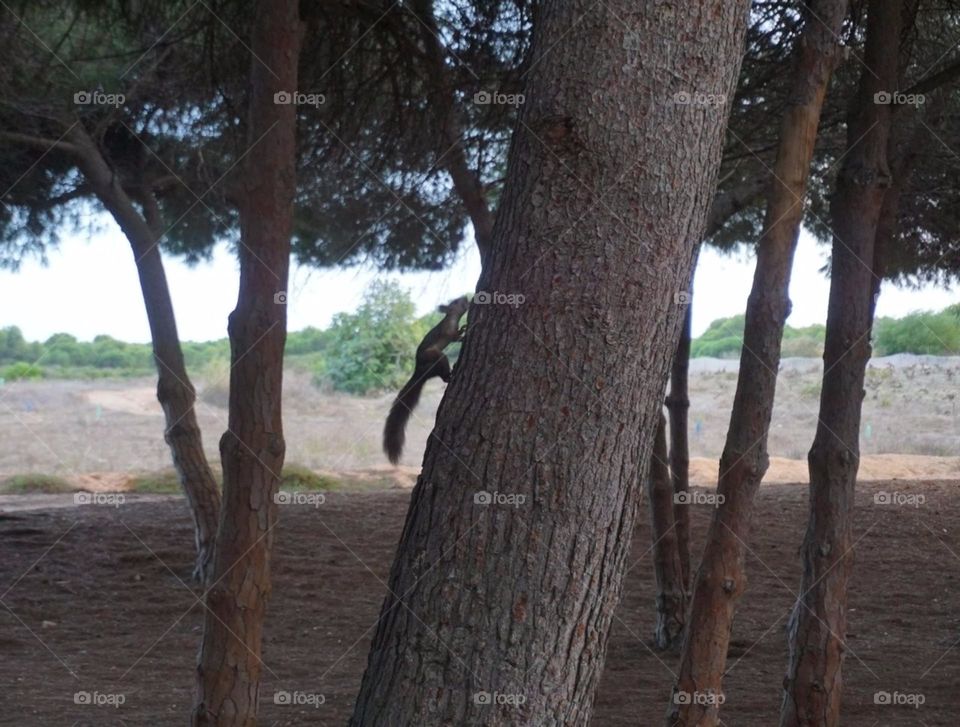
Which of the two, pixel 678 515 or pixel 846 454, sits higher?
pixel 846 454

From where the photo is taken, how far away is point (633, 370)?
6.77 feet

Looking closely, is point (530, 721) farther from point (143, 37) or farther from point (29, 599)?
point (29, 599)

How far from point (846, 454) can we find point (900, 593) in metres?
4.53

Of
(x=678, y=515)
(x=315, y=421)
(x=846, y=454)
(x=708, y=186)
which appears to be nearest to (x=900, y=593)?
(x=678, y=515)
